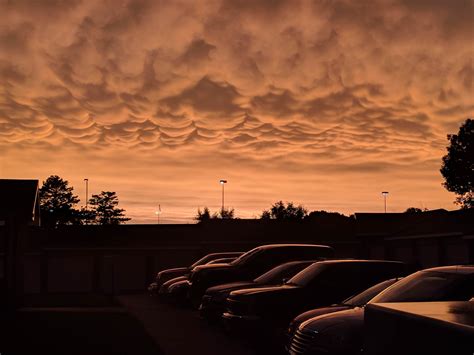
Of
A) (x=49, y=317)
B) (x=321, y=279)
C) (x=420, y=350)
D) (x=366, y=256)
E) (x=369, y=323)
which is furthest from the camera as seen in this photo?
(x=366, y=256)

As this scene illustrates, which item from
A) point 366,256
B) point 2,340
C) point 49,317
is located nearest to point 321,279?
point 2,340

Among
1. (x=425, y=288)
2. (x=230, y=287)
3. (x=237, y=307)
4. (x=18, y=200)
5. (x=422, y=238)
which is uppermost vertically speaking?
(x=18, y=200)

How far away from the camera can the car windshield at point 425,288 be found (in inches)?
365

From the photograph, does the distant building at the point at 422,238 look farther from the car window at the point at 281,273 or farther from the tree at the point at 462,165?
the tree at the point at 462,165

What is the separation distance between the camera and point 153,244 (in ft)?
151

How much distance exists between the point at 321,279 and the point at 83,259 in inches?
1312

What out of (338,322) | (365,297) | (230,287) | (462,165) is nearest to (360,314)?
(338,322)

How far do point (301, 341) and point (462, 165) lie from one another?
61748mm

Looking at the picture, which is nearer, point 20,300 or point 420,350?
point 420,350

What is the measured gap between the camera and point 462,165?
67.2 meters

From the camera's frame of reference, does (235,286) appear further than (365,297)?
Yes

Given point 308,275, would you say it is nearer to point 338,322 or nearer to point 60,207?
point 338,322

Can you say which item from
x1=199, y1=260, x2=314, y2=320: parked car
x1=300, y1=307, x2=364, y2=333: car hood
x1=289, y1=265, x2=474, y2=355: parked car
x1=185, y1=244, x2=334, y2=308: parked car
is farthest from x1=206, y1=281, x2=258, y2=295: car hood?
x1=300, y1=307, x2=364, y2=333: car hood

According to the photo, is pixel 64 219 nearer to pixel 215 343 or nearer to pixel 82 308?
pixel 82 308
